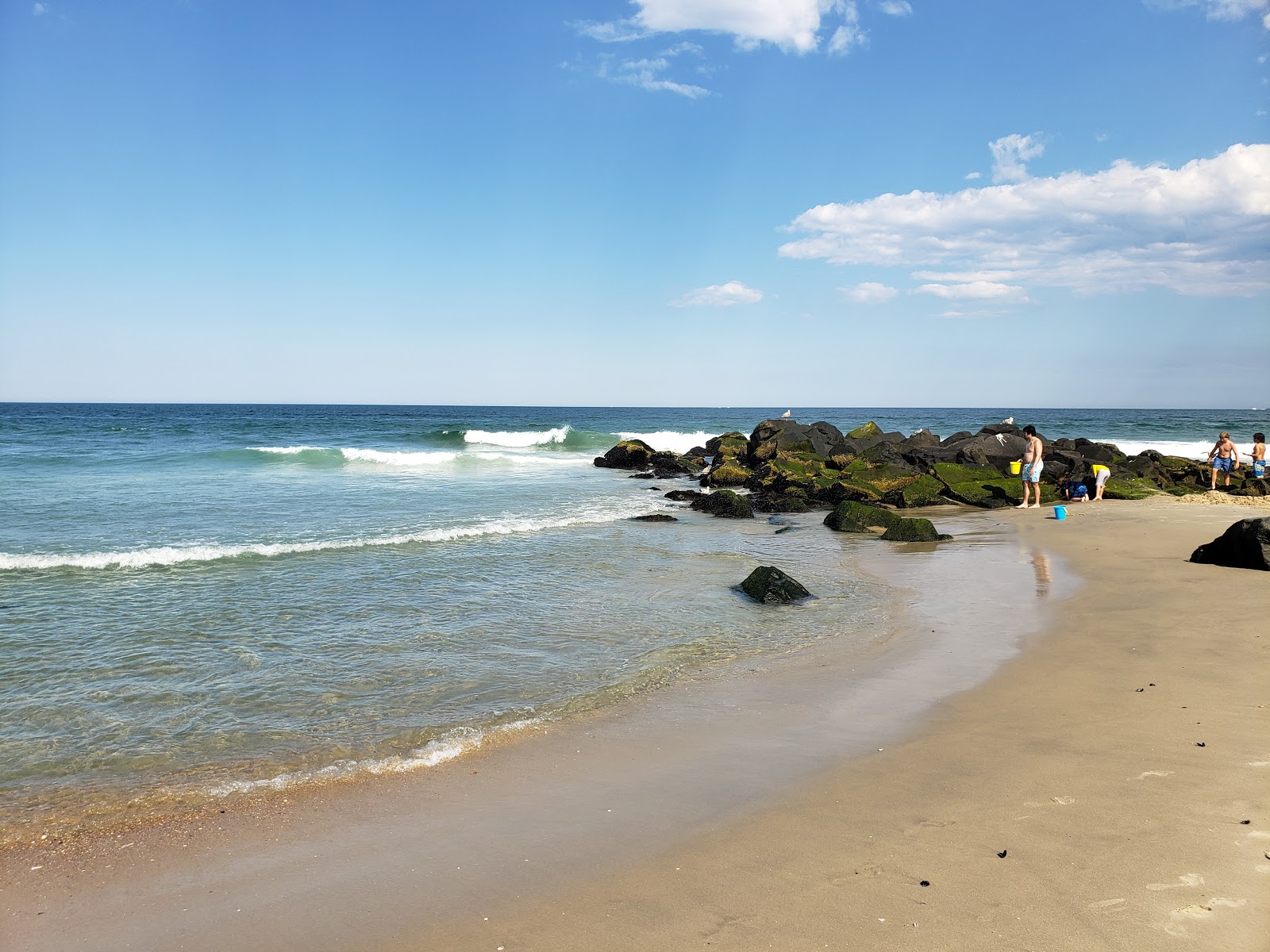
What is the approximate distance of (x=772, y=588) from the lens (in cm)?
948

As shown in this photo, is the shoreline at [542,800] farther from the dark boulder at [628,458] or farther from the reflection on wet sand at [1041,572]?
the dark boulder at [628,458]

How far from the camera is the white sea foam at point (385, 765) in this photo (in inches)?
186

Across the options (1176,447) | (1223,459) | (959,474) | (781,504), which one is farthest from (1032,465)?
(1176,447)

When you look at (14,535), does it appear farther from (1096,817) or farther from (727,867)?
(1096,817)

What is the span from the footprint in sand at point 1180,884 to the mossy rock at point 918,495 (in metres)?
15.8

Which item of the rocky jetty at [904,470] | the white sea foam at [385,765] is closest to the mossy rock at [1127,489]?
the rocky jetty at [904,470]

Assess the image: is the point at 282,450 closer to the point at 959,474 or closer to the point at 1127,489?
the point at 959,474

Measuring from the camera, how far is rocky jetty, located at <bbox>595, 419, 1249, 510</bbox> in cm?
1894

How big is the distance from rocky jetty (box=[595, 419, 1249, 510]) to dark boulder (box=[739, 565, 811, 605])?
7830 mm

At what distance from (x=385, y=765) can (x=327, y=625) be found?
Answer: 12.4 feet

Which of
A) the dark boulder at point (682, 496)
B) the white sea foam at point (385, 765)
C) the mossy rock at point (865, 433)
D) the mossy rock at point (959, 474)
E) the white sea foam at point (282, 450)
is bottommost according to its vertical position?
the white sea foam at point (385, 765)

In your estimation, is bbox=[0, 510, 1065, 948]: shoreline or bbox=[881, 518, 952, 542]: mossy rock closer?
bbox=[0, 510, 1065, 948]: shoreline

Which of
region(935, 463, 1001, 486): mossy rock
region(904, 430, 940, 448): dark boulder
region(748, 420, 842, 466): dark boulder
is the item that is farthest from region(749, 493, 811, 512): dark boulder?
region(904, 430, 940, 448): dark boulder

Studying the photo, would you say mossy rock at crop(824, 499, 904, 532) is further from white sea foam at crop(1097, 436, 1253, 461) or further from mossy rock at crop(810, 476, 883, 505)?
white sea foam at crop(1097, 436, 1253, 461)
